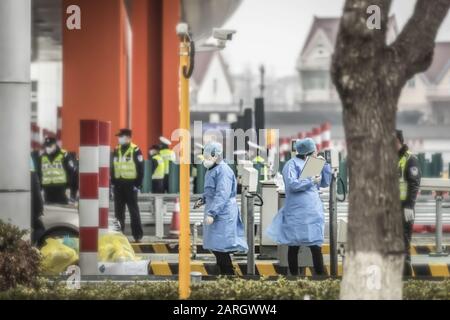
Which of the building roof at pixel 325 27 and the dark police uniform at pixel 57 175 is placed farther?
the building roof at pixel 325 27

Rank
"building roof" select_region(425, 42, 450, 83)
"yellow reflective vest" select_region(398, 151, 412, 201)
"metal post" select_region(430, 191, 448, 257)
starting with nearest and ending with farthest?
"yellow reflective vest" select_region(398, 151, 412, 201) < "metal post" select_region(430, 191, 448, 257) < "building roof" select_region(425, 42, 450, 83)

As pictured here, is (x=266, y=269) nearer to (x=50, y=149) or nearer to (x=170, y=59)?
(x=50, y=149)

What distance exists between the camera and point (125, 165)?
17.9 meters

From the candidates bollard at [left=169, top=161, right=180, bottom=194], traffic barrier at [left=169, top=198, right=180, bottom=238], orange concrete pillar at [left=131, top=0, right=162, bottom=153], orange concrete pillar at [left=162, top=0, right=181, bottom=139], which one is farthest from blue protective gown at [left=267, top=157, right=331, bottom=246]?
orange concrete pillar at [left=131, top=0, right=162, bottom=153]

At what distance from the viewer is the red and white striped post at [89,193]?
11.1 metres

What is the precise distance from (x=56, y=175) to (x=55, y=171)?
0.07 meters

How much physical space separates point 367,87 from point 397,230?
3.25 feet

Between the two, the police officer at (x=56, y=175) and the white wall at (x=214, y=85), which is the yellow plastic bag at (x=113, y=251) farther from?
the white wall at (x=214, y=85)

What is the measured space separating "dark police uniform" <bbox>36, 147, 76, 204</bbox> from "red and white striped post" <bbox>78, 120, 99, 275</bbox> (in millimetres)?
7891

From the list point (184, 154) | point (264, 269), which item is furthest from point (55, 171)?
point (184, 154)

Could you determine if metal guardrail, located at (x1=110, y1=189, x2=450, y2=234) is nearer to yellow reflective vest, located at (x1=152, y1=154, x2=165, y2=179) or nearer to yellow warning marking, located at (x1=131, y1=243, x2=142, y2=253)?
yellow reflective vest, located at (x1=152, y1=154, x2=165, y2=179)

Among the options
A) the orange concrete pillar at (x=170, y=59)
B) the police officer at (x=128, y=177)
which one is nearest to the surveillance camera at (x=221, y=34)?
the police officer at (x=128, y=177)

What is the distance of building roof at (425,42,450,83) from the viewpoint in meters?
101

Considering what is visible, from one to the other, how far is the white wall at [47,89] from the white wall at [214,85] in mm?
37953
